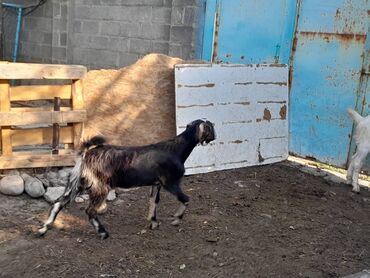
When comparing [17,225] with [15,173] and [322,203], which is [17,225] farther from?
[322,203]

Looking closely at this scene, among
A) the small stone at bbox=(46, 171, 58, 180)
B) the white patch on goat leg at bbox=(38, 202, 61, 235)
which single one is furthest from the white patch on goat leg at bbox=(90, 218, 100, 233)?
the small stone at bbox=(46, 171, 58, 180)

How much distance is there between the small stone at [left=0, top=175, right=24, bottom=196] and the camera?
16.2 ft

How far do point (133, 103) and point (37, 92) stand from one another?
1.32 meters

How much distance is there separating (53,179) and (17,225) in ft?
3.36

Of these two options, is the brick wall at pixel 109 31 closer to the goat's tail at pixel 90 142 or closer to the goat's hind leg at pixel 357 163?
the goat's hind leg at pixel 357 163

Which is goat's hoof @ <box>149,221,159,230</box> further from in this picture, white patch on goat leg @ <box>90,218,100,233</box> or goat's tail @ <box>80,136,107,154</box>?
goat's tail @ <box>80,136,107,154</box>

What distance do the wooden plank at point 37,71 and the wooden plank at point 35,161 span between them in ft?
2.91

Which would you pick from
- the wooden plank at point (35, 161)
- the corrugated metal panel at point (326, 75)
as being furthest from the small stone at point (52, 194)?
the corrugated metal panel at point (326, 75)

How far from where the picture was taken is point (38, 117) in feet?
17.5

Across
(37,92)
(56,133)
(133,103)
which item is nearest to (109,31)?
(133,103)

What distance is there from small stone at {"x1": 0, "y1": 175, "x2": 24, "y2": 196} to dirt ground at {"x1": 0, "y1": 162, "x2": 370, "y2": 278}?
3.4 inches

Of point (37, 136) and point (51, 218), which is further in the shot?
point (37, 136)

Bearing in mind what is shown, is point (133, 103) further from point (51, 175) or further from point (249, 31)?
point (249, 31)

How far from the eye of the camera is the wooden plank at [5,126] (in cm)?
511
